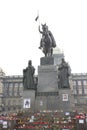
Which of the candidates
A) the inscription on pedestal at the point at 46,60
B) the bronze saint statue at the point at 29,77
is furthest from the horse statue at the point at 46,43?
the bronze saint statue at the point at 29,77

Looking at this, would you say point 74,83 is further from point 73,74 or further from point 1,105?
point 1,105

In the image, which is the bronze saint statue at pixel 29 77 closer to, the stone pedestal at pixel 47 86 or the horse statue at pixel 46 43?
the stone pedestal at pixel 47 86

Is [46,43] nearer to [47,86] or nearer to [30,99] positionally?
[47,86]

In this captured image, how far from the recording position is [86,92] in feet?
316

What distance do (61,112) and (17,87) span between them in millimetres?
85130

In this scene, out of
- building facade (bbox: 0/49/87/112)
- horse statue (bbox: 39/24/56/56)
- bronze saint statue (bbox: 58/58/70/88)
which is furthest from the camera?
building facade (bbox: 0/49/87/112)

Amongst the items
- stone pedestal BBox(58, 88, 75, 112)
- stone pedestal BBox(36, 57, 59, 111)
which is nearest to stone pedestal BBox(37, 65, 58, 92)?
stone pedestal BBox(36, 57, 59, 111)

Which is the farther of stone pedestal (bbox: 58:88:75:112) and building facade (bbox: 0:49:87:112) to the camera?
building facade (bbox: 0:49:87:112)

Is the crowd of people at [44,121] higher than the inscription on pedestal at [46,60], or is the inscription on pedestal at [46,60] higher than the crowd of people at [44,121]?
the inscription on pedestal at [46,60]

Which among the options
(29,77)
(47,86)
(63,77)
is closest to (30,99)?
(47,86)

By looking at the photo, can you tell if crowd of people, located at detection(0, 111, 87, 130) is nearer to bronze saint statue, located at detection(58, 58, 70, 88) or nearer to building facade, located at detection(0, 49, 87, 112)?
bronze saint statue, located at detection(58, 58, 70, 88)

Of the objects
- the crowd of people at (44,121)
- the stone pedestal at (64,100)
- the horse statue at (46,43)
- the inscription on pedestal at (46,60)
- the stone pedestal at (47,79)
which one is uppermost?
the horse statue at (46,43)

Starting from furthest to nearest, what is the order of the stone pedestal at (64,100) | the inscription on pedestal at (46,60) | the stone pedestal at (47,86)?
1. the inscription on pedestal at (46,60)
2. the stone pedestal at (47,86)
3. the stone pedestal at (64,100)

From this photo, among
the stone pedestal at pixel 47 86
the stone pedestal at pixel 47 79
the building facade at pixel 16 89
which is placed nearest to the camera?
the stone pedestal at pixel 47 86
